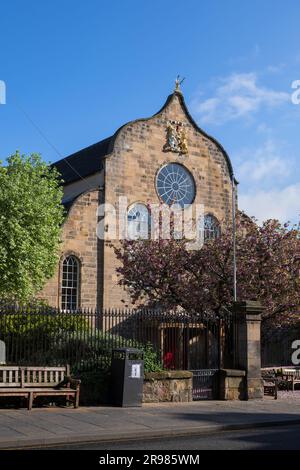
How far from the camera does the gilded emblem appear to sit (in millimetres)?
32906

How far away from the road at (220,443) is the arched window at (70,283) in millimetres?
17792

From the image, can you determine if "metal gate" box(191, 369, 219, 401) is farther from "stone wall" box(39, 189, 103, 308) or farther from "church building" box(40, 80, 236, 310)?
"stone wall" box(39, 189, 103, 308)

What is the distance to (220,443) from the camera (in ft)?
33.6

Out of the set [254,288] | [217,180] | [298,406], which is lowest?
[298,406]

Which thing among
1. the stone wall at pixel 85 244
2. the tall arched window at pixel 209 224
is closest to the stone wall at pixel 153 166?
the tall arched window at pixel 209 224

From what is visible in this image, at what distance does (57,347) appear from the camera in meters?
15.8

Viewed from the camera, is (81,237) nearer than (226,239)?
No

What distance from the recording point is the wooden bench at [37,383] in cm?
1334

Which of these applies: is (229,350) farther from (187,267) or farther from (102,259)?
(102,259)

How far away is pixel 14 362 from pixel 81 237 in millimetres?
14300

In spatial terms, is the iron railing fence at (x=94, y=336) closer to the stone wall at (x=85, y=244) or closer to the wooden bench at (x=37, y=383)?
the wooden bench at (x=37, y=383)

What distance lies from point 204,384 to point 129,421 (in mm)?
5342
